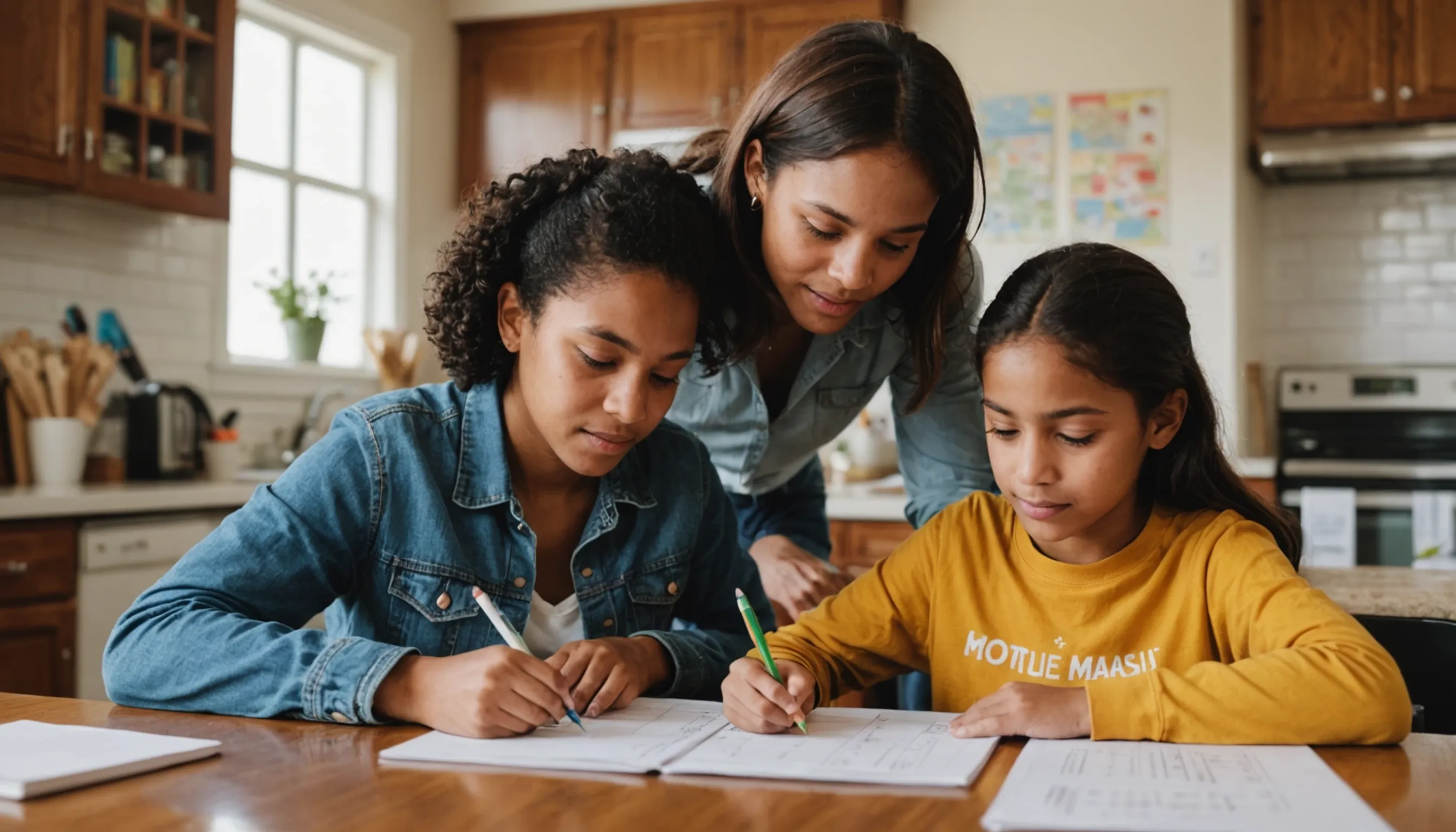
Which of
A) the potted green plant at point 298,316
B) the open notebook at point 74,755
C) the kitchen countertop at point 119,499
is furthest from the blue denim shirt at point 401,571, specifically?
the potted green plant at point 298,316

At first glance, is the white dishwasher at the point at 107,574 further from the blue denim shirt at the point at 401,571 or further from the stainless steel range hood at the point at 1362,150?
the stainless steel range hood at the point at 1362,150

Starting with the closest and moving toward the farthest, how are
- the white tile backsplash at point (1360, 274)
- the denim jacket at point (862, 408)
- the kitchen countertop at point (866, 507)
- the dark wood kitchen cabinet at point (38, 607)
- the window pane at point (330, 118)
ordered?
the denim jacket at point (862, 408)
the dark wood kitchen cabinet at point (38, 607)
the kitchen countertop at point (866, 507)
the window pane at point (330, 118)
the white tile backsplash at point (1360, 274)

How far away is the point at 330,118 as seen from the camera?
5.03m

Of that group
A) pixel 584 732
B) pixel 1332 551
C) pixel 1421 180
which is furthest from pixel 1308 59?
pixel 584 732

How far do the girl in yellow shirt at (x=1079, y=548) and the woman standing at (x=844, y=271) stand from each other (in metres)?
0.18

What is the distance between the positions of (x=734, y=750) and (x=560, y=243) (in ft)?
1.98

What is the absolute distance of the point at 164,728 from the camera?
114cm

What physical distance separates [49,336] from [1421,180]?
4826 mm

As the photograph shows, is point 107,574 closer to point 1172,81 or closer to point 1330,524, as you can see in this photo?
point 1330,524

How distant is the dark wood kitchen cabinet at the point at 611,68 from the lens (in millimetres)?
5039

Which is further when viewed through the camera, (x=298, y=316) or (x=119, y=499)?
(x=298, y=316)

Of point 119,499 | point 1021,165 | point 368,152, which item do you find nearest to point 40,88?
point 119,499

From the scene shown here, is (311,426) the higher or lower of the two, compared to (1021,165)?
lower

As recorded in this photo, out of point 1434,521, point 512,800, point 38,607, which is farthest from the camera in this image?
point 1434,521
